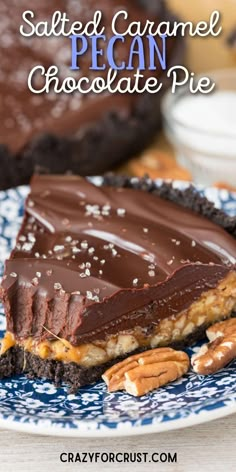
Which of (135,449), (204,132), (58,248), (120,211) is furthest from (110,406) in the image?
(204,132)

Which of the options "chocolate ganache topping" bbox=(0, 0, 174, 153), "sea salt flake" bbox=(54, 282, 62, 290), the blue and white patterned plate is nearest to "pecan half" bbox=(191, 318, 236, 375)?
the blue and white patterned plate

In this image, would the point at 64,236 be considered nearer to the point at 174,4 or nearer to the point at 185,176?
the point at 185,176

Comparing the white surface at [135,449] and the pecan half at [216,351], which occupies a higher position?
the pecan half at [216,351]

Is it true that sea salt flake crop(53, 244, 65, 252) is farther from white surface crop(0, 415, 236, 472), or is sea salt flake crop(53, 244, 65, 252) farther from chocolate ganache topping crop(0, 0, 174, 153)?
chocolate ganache topping crop(0, 0, 174, 153)

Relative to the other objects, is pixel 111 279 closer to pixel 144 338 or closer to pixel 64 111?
pixel 144 338

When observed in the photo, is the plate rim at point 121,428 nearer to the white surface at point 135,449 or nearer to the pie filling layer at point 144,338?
the white surface at point 135,449

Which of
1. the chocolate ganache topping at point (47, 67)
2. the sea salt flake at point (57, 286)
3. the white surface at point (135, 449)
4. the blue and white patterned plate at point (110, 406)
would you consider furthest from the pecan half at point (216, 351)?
the chocolate ganache topping at point (47, 67)

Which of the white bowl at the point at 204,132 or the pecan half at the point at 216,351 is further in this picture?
the white bowl at the point at 204,132

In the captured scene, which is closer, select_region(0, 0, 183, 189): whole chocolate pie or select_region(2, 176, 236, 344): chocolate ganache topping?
select_region(2, 176, 236, 344): chocolate ganache topping
